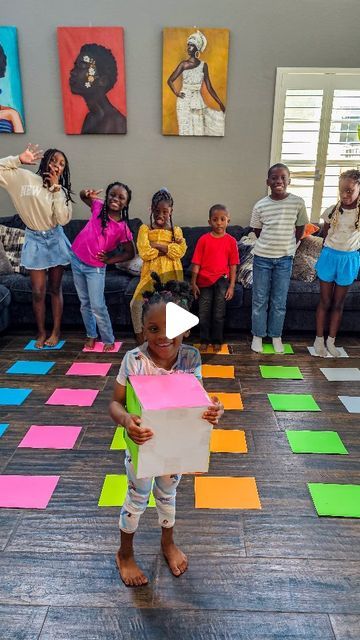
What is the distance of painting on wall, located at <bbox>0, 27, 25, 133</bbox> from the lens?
3.85 metres

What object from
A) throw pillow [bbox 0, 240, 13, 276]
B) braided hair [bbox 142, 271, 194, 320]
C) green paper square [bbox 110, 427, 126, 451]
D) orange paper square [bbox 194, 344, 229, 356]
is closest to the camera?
braided hair [bbox 142, 271, 194, 320]

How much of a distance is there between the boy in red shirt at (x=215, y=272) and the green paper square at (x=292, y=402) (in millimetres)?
762

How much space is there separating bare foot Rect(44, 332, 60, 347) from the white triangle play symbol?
2.39 m

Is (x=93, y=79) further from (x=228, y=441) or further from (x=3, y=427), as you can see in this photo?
(x=228, y=441)

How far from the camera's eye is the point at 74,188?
14.0ft

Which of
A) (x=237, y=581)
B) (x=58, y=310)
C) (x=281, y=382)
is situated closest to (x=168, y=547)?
(x=237, y=581)

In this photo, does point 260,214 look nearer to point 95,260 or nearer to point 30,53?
point 95,260

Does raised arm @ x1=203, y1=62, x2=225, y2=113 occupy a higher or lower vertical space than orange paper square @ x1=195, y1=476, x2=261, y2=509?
higher

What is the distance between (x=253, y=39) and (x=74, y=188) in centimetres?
197

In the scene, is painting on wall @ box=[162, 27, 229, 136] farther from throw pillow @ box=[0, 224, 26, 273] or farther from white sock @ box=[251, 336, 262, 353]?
white sock @ box=[251, 336, 262, 353]

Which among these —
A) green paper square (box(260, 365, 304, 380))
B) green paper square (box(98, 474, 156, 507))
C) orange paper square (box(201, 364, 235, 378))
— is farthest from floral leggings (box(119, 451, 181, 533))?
green paper square (box(260, 365, 304, 380))

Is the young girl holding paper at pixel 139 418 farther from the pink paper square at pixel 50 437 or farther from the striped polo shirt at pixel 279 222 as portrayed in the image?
the striped polo shirt at pixel 279 222

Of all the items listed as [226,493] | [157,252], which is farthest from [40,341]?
[226,493]

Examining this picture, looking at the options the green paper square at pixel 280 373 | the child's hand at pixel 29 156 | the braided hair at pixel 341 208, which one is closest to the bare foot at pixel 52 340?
the child's hand at pixel 29 156
